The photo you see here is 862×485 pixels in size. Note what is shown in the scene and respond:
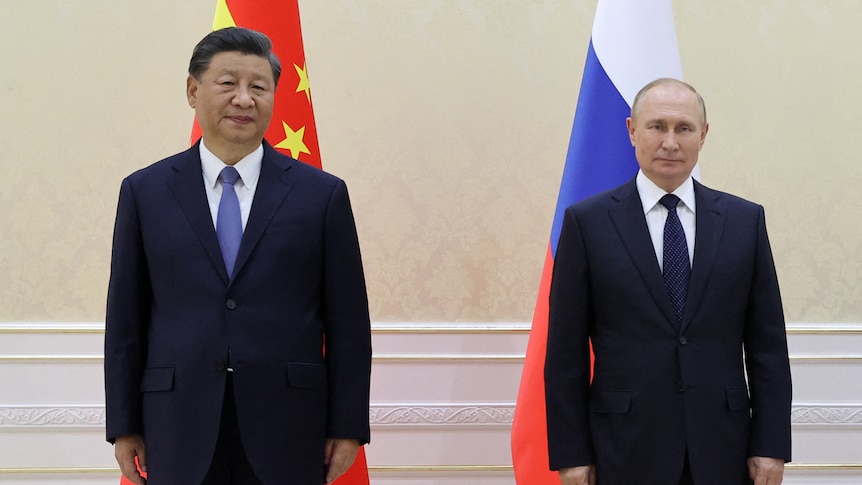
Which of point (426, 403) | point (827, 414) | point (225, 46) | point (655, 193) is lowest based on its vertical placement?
point (827, 414)

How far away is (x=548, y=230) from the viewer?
3645mm

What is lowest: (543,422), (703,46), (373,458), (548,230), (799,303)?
(373,458)

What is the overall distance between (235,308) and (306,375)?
0.71 ft

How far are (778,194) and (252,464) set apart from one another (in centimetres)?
255

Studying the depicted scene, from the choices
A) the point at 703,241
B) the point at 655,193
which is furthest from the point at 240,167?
the point at 703,241

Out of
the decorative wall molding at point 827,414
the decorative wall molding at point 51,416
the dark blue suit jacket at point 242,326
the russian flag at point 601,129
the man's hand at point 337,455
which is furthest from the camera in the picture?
the decorative wall molding at point 827,414

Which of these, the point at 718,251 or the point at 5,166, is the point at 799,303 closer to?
the point at 718,251

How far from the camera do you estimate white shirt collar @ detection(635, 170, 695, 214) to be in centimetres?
218

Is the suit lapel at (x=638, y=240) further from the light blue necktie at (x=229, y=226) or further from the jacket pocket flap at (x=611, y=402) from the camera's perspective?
the light blue necktie at (x=229, y=226)

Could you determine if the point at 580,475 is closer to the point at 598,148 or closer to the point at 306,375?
the point at 306,375

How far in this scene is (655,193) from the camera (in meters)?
2.18

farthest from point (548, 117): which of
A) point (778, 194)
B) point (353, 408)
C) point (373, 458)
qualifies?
point (353, 408)

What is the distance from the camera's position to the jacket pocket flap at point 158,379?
1993 mm

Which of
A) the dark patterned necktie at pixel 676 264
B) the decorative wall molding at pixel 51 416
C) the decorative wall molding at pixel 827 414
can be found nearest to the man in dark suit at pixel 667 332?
the dark patterned necktie at pixel 676 264
